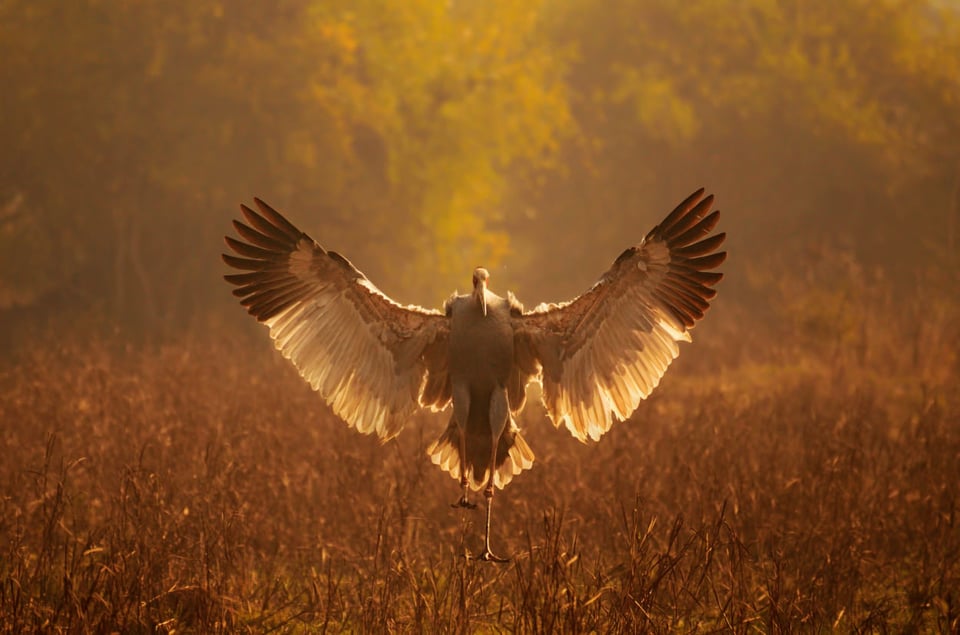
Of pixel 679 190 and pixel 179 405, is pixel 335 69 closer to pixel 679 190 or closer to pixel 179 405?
pixel 179 405

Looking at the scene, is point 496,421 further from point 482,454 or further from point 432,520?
point 432,520

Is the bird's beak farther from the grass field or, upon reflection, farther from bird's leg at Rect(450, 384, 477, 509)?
the grass field

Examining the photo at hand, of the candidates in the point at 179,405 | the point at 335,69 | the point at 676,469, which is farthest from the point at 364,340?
the point at 335,69

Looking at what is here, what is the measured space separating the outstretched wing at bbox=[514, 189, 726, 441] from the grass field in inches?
31.5

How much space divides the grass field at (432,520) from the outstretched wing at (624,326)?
80 centimetres

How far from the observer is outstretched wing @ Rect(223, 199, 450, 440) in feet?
20.9

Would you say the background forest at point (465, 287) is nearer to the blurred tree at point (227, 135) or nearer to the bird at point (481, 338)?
the blurred tree at point (227, 135)

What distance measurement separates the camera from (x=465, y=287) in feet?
75.8

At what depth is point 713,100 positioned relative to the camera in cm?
2992

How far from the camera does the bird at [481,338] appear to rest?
5984 millimetres

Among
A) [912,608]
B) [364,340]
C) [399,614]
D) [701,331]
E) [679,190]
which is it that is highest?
[679,190]

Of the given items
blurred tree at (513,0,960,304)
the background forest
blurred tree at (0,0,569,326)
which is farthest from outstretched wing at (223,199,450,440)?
blurred tree at (513,0,960,304)

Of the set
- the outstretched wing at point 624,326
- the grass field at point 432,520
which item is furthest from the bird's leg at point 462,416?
the outstretched wing at point 624,326

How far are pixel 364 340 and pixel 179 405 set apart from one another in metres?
4.83
